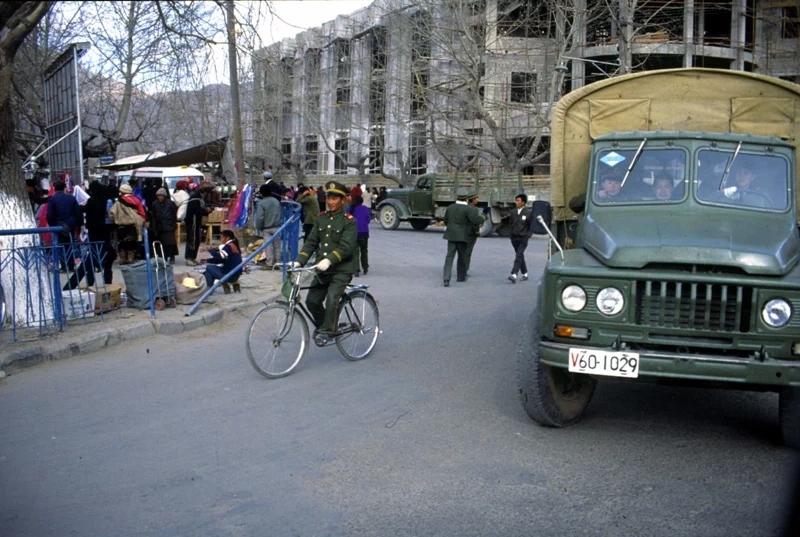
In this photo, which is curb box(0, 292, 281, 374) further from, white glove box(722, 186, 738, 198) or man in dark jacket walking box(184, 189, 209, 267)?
white glove box(722, 186, 738, 198)

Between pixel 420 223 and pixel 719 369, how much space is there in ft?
90.2

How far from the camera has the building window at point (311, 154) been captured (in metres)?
55.7

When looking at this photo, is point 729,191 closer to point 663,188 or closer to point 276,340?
point 663,188

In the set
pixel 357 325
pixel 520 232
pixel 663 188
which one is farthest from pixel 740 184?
pixel 520 232

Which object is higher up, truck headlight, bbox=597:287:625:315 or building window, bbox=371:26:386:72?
building window, bbox=371:26:386:72

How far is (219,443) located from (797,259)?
439cm

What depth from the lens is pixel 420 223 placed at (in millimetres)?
32375

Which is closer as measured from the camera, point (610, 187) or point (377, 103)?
point (610, 187)

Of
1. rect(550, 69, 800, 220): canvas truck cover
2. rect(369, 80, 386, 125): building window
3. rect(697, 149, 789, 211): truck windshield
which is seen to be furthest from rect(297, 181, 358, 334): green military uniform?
rect(369, 80, 386, 125): building window

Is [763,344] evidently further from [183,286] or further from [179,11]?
[183,286]

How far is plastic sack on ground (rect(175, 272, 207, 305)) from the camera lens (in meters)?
11.1

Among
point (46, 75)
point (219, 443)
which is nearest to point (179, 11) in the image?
point (219, 443)

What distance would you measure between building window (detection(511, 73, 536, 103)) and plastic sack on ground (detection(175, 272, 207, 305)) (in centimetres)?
2339

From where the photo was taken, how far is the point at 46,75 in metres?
19.5
